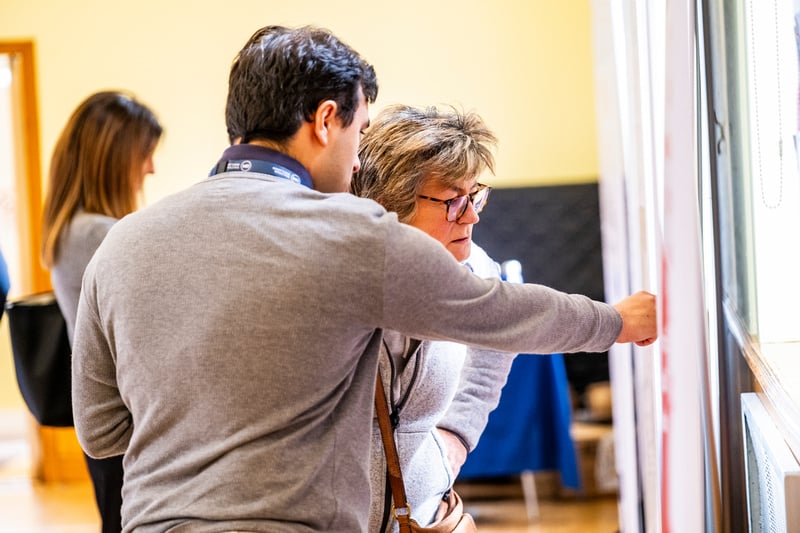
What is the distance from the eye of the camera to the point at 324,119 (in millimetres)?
1216

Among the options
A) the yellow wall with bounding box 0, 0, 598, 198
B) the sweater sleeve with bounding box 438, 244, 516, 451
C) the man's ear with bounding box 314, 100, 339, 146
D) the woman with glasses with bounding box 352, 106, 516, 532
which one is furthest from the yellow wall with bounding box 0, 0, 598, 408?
the man's ear with bounding box 314, 100, 339, 146

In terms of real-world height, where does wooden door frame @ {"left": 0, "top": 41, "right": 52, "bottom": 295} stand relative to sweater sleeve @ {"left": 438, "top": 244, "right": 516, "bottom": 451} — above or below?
Result: above

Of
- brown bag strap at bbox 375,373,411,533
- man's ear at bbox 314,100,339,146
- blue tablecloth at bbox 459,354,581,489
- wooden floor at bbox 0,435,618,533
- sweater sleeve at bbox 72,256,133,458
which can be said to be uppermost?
man's ear at bbox 314,100,339,146

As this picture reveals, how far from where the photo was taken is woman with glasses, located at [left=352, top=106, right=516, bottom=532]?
1.43 metres

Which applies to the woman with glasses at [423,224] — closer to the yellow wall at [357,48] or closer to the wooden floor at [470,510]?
the wooden floor at [470,510]

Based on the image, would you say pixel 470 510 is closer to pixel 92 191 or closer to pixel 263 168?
pixel 92 191

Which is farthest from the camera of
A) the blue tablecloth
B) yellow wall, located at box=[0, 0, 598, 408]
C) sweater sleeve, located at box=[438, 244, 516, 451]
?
yellow wall, located at box=[0, 0, 598, 408]

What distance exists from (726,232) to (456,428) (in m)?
0.65

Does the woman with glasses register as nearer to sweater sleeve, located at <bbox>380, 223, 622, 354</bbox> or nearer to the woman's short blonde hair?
the woman's short blonde hair

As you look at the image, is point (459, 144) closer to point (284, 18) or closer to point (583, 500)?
point (583, 500)

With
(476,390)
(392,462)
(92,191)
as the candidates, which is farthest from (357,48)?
(392,462)

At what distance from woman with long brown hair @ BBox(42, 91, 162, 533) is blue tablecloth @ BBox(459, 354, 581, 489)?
1.84 meters

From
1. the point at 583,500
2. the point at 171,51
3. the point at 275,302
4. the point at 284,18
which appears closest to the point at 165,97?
the point at 171,51

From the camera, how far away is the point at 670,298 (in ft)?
3.65
